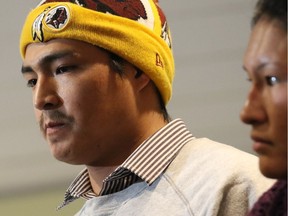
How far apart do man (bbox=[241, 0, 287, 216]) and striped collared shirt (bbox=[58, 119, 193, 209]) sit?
527 millimetres

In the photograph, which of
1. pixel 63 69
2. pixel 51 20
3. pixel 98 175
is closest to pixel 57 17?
pixel 51 20

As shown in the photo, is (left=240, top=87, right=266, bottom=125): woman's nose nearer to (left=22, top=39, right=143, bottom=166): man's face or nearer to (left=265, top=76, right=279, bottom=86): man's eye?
(left=265, top=76, right=279, bottom=86): man's eye

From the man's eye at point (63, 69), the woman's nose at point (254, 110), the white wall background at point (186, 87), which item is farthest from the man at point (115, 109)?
the white wall background at point (186, 87)

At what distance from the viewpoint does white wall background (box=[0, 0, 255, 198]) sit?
8.49 ft

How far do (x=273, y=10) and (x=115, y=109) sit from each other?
67 cm

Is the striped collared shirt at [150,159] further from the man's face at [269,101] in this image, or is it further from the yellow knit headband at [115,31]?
the man's face at [269,101]

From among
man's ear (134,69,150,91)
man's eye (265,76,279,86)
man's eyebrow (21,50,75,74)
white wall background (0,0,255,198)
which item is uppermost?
man's eye (265,76,279,86)

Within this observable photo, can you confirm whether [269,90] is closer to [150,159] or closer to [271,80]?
[271,80]

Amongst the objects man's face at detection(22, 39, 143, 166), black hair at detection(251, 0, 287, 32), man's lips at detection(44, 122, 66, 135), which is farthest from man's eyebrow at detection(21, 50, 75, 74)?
black hair at detection(251, 0, 287, 32)

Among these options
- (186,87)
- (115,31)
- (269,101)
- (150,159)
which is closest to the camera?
(269,101)

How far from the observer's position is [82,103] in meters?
1.63

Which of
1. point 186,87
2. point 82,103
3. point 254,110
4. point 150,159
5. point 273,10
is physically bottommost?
point 186,87

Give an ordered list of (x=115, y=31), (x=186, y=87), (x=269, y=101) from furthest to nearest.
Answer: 1. (x=186, y=87)
2. (x=115, y=31)
3. (x=269, y=101)

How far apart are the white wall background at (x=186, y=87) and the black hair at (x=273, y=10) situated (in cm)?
151
